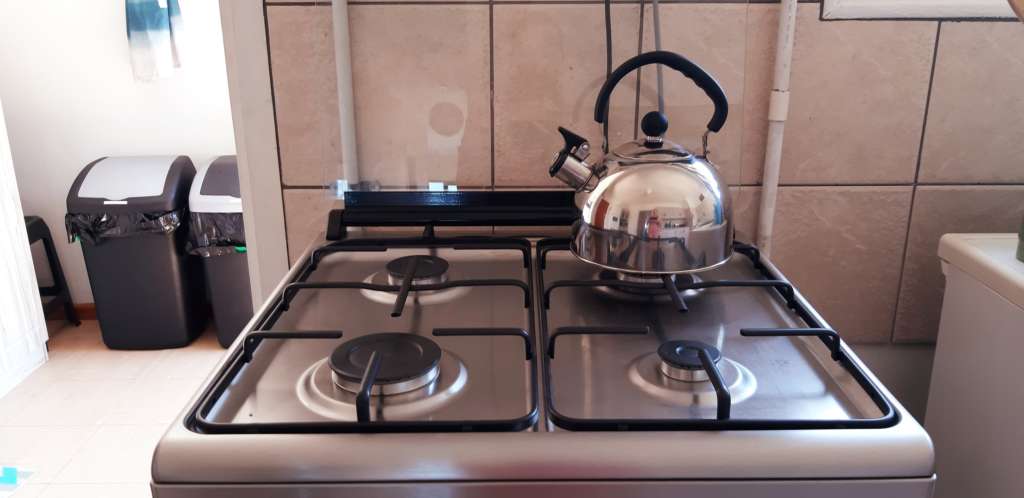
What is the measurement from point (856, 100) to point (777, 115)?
0.12 m

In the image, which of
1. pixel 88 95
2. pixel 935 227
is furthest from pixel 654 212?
pixel 88 95

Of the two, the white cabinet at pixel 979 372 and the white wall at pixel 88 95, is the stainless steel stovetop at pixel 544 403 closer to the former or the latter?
the white cabinet at pixel 979 372

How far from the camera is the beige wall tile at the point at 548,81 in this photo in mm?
980

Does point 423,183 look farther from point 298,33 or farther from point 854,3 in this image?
point 854,3

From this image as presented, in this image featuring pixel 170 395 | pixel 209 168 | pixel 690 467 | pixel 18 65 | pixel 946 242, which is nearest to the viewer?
pixel 690 467

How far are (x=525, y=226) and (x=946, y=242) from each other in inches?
21.4

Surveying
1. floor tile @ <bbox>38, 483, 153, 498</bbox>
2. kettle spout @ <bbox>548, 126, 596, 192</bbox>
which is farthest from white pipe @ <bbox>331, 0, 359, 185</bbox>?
floor tile @ <bbox>38, 483, 153, 498</bbox>

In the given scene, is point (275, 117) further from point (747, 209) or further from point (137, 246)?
point (137, 246)

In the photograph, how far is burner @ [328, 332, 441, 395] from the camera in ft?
2.09

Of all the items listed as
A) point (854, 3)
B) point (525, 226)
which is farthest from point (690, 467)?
point (854, 3)

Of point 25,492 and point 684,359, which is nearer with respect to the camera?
point 684,359

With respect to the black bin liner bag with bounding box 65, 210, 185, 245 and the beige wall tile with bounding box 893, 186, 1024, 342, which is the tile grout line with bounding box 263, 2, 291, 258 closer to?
the beige wall tile with bounding box 893, 186, 1024, 342

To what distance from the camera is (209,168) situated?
2672 mm

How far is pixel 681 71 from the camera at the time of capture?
0.88 meters
